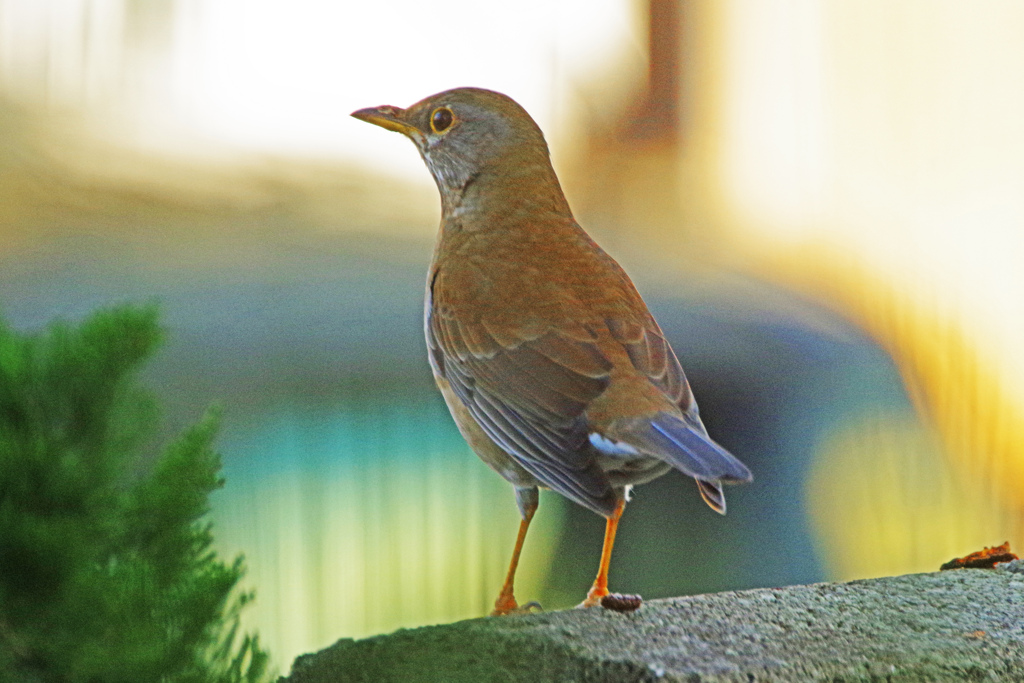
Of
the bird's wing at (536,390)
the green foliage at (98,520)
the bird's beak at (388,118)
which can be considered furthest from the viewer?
the bird's beak at (388,118)

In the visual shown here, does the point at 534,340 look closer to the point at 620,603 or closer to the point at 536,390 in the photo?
the point at 536,390

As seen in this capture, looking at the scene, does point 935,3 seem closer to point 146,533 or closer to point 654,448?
point 654,448

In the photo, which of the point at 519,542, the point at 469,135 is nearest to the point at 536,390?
the point at 519,542

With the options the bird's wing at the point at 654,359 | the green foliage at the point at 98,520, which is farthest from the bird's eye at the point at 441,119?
the green foliage at the point at 98,520

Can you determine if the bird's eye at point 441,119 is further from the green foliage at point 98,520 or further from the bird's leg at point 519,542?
the green foliage at point 98,520

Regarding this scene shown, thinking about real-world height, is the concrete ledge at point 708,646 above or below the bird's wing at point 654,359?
below

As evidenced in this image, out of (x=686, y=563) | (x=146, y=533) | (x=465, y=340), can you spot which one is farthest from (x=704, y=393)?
(x=146, y=533)

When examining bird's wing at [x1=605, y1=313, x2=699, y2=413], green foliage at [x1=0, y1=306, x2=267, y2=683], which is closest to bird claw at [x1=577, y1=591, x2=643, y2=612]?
bird's wing at [x1=605, y1=313, x2=699, y2=413]
